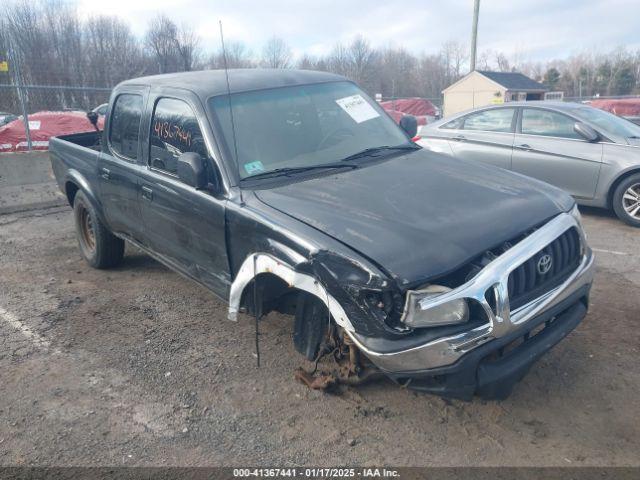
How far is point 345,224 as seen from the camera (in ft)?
9.35

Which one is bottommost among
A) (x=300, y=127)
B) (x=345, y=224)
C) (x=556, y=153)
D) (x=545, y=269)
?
(x=556, y=153)

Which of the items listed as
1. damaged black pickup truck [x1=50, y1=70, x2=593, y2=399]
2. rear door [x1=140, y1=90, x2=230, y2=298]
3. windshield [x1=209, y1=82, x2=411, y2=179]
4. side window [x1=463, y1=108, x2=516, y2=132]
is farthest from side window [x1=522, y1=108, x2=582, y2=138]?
rear door [x1=140, y1=90, x2=230, y2=298]

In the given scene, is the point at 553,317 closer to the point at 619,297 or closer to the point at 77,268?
the point at 619,297

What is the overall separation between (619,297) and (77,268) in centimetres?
522

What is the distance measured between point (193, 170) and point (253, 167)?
0.39 meters

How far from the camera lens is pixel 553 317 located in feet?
9.64

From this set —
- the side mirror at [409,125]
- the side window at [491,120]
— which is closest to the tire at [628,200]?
the side window at [491,120]

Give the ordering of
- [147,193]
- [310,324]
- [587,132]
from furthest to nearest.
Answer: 1. [587,132]
2. [147,193]
3. [310,324]

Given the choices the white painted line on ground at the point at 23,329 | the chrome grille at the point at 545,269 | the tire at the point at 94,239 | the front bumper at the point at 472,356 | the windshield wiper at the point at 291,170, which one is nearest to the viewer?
the front bumper at the point at 472,356

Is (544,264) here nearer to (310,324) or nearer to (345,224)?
(345,224)

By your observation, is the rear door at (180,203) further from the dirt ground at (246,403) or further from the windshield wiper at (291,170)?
the dirt ground at (246,403)

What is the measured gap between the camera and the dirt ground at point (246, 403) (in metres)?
2.83

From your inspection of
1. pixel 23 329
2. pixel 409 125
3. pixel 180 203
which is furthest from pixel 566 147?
pixel 23 329

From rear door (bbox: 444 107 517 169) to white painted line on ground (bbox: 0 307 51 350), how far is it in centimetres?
562
